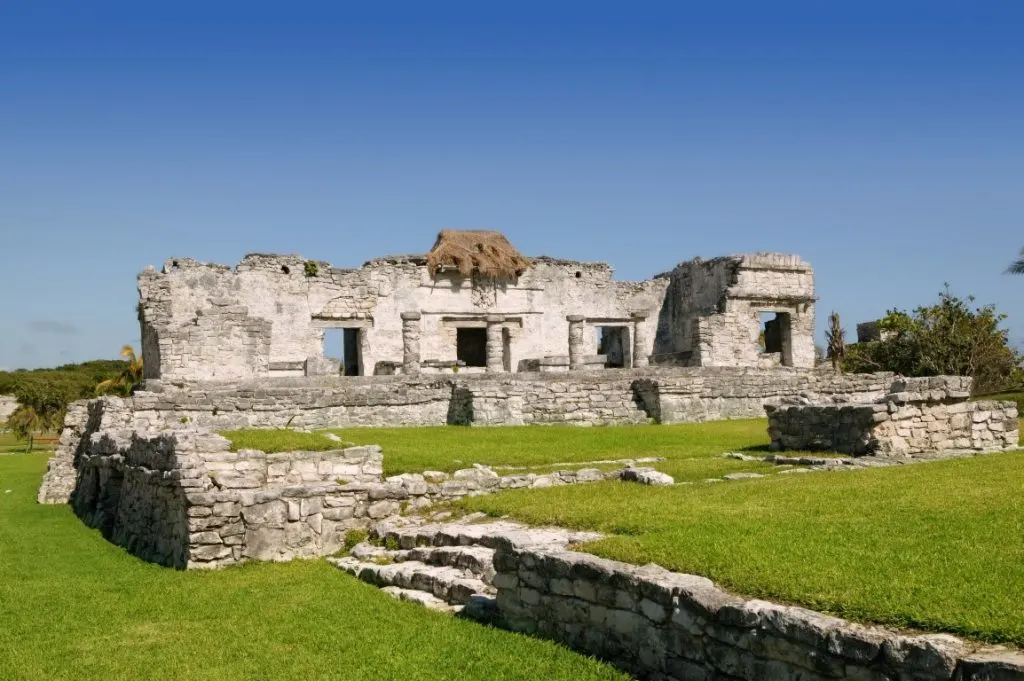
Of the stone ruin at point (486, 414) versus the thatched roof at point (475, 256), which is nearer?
the stone ruin at point (486, 414)

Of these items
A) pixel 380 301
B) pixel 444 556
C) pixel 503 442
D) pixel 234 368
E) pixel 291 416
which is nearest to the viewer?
pixel 444 556

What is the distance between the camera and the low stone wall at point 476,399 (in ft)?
55.9

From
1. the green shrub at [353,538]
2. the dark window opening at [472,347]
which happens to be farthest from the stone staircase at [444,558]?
the dark window opening at [472,347]

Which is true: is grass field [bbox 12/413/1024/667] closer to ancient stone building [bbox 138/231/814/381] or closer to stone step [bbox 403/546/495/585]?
stone step [bbox 403/546/495/585]

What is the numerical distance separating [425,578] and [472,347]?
25.6 metres

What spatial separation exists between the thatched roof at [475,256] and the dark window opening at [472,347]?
12.5 ft

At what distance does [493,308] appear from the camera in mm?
29172

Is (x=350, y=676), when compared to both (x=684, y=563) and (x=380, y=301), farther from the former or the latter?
(x=380, y=301)

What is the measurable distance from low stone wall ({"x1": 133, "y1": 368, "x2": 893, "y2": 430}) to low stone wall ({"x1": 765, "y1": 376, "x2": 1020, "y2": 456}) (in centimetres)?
601

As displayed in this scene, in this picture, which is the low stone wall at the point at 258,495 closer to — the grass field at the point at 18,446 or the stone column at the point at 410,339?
the stone column at the point at 410,339

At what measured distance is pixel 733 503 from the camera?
770 cm

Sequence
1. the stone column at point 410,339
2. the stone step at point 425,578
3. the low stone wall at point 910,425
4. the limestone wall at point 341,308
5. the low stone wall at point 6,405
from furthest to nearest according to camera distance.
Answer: the low stone wall at point 6,405 < the stone column at point 410,339 < the limestone wall at point 341,308 < the low stone wall at point 910,425 < the stone step at point 425,578

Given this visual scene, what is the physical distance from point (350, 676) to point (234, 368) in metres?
17.3

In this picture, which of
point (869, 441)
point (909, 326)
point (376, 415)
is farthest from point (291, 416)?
point (909, 326)
